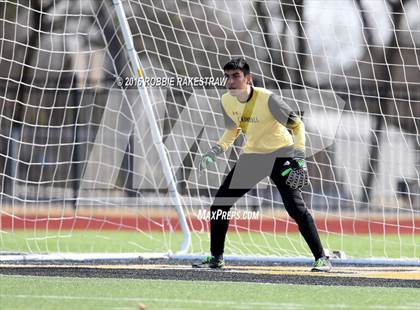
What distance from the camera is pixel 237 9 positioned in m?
13.9

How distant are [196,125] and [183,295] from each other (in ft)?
22.5

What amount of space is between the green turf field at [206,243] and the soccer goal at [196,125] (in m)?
0.04

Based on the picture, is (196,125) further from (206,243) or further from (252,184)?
(252,184)

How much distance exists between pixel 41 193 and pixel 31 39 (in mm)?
3196

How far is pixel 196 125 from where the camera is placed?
1410 cm

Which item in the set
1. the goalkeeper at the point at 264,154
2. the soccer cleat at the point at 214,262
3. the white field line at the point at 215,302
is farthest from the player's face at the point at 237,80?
the white field line at the point at 215,302

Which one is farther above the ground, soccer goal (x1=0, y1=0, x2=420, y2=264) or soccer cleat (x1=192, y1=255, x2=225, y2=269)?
soccer goal (x1=0, y1=0, x2=420, y2=264)

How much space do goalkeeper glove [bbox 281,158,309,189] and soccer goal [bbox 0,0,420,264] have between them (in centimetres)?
181

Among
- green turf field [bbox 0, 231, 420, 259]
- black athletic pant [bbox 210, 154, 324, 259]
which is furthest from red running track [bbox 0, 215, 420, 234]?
black athletic pant [bbox 210, 154, 324, 259]

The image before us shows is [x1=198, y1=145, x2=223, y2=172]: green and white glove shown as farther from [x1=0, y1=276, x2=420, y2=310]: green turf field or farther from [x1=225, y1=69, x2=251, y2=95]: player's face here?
[x1=0, y1=276, x2=420, y2=310]: green turf field

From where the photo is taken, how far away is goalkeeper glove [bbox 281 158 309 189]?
914 cm

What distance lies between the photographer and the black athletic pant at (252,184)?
9.28 metres

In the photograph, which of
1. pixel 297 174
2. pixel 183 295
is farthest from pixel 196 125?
pixel 183 295

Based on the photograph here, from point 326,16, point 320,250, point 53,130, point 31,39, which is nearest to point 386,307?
point 320,250
